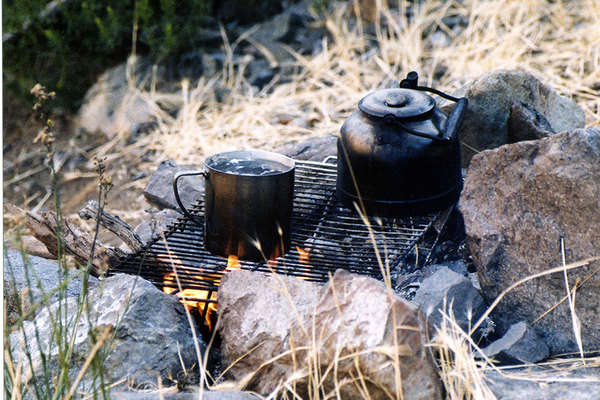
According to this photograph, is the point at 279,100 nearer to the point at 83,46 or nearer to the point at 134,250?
the point at 83,46

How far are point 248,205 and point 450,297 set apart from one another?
80 cm

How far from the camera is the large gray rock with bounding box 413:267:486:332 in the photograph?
7.77ft

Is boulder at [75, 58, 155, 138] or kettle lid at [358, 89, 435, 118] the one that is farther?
boulder at [75, 58, 155, 138]

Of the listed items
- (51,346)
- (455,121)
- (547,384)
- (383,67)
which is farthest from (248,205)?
(383,67)

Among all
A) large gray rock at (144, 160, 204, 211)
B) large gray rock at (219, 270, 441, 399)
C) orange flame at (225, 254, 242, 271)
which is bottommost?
large gray rock at (144, 160, 204, 211)

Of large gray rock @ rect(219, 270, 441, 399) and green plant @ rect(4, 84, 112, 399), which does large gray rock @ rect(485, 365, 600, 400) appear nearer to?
large gray rock @ rect(219, 270, 441, 399)

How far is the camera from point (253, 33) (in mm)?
6746

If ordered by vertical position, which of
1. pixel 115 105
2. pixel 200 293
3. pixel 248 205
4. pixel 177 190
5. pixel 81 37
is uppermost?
pixel 248 205

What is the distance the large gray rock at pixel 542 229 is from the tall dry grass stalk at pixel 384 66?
2463 mm

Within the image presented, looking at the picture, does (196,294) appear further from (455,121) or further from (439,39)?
(439,39)

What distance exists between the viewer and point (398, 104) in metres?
2.89

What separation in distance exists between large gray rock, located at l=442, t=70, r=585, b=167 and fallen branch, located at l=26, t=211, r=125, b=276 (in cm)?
182

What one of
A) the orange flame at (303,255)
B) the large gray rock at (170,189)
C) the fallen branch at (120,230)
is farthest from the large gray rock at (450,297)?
the large gray rock at (170,189)

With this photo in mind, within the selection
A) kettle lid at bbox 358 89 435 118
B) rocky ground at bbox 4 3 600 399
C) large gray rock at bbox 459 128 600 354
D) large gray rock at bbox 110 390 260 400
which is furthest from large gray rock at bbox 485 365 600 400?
kettle lid at bbox 358 89 435 118
